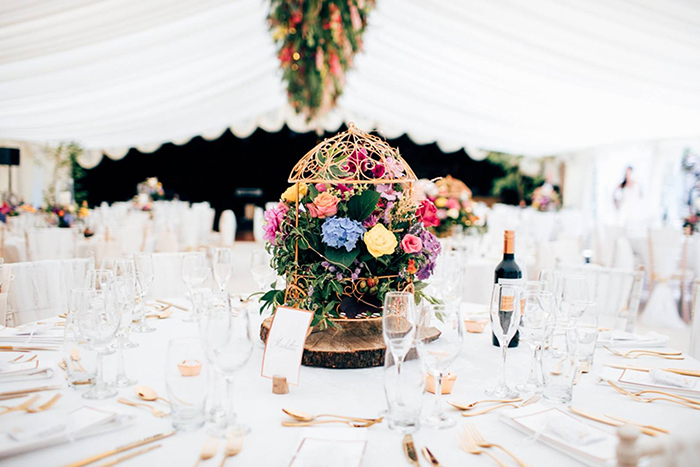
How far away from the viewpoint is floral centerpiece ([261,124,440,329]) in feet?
5.21

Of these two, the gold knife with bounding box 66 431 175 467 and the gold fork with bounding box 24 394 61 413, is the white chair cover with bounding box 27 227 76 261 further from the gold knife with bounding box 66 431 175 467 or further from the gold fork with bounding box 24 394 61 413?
the gold knife with bounding box 66 431 175 467

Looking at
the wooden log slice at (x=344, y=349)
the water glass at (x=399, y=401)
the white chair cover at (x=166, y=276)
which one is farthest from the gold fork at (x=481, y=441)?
the white chair cover at (x=166, y=276)

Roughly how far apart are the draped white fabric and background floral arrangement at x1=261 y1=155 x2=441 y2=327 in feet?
10.6

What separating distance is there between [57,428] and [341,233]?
87 centimetres

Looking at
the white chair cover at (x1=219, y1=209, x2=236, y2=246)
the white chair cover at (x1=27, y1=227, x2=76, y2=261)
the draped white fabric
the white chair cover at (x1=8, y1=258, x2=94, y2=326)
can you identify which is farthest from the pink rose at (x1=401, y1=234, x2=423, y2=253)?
the white chair cover at (x1=219, y1=209, x2=236, y2=246)

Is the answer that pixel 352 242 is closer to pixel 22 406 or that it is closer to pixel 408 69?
pixel 22 406

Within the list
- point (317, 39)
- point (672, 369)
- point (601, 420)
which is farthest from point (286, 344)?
point (317, 39)

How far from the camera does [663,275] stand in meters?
5.53

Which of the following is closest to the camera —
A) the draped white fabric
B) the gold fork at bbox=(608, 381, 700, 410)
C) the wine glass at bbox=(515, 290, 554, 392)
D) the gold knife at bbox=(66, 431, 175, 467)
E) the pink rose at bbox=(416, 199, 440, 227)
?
the gold knife at bbox=(66, 431, 175, 467)

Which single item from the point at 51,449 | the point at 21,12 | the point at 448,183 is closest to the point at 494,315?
the point at 51,449

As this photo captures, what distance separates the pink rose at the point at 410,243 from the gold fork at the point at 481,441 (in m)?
0.60

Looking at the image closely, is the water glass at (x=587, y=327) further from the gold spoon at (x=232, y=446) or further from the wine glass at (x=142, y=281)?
the wine glass at (x=142, y=281)

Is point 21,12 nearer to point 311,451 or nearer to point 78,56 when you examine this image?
point 78,56

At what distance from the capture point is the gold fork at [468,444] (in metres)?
1.03
